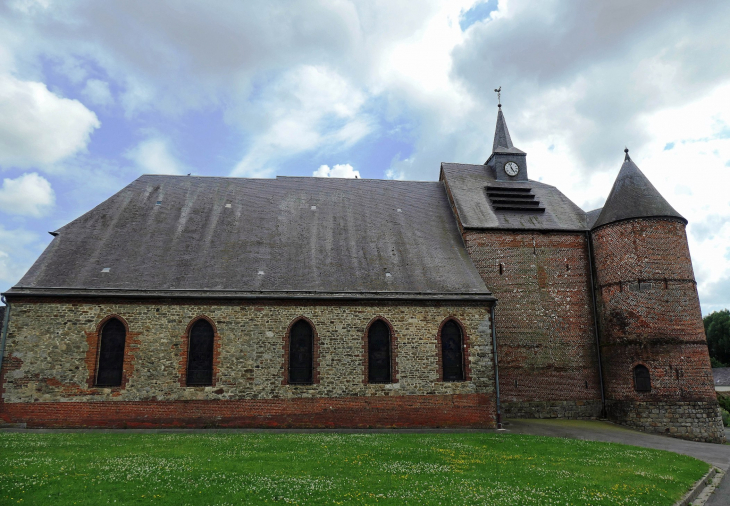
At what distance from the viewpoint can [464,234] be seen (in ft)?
70.2

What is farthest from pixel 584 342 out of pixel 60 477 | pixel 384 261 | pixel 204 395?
pixel 60 477

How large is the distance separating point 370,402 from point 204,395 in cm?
571

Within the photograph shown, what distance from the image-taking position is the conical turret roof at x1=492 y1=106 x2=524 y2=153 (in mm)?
26156

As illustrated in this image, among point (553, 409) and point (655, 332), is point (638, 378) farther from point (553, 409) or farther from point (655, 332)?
point (553, 409)

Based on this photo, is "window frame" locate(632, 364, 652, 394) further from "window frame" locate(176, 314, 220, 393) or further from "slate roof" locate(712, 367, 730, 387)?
"slate roof" locate(712, 367, 730, 387)

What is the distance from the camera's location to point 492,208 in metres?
22.9

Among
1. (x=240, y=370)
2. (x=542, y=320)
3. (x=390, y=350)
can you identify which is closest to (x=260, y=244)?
(x=240, y=370)

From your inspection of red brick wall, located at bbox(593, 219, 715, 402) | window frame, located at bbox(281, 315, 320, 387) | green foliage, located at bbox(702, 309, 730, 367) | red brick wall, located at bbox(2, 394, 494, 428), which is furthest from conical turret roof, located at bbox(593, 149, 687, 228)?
green foliage, located at bbox(702, 309, 730, 367)

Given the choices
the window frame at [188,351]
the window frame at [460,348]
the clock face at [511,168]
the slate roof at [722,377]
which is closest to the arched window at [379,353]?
the window frame at [460,348]

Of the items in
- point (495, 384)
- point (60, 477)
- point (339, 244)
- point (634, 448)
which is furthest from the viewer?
point (339, 244)

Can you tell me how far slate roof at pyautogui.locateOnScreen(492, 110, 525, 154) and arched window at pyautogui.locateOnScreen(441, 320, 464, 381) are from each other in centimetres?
1204

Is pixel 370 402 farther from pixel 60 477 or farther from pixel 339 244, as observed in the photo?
pixel 60 477

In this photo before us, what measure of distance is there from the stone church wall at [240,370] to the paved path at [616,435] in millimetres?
2121

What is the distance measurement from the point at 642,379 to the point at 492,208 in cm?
944
